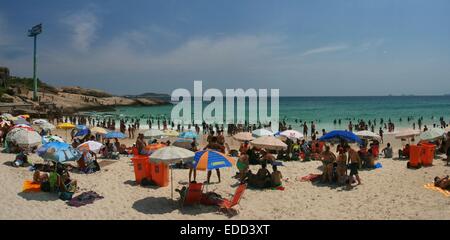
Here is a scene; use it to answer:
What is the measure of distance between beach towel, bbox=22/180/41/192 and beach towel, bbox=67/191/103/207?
4.51 feet

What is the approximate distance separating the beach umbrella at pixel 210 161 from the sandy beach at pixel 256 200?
1044 millimetres

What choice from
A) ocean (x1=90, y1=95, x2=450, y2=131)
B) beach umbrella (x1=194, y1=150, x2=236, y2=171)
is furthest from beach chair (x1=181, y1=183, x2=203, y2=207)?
ocean (x1=90, y1=95, x2=450, y2=131)

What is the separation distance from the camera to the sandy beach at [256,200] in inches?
341

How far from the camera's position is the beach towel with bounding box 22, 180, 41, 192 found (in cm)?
1016

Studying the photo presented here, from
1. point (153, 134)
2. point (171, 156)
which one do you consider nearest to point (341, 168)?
point (171, 156)

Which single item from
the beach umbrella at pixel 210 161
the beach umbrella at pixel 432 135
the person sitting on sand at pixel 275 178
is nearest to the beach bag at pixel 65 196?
the beach umbrella at pixel 210 161

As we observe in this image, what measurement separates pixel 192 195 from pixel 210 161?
96cm

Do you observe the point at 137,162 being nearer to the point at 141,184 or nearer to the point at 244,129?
the point at 141,184

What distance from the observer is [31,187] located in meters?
10.3

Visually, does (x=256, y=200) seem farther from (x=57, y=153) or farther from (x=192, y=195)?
(x=57, y=153)

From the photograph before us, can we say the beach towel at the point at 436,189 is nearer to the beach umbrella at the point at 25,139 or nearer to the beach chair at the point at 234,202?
the beach chair at the point at 234,202

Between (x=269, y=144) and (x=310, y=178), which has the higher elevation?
(x=269, y=144)
